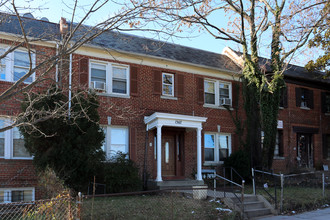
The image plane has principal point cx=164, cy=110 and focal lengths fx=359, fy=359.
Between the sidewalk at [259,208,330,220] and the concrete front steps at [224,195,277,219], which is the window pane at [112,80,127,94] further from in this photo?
the sidewalk at [259,208,330,220]

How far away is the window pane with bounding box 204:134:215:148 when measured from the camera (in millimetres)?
18245

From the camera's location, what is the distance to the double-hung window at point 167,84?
17188mm

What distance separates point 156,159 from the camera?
16422 millimetres

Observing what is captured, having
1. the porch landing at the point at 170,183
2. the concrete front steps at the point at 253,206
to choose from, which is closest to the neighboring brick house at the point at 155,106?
the porch landing at the point at 170,183

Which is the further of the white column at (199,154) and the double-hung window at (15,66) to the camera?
the white column at (199,154)

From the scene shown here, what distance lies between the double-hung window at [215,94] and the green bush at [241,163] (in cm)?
274

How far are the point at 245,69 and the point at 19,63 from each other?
34.9 feet

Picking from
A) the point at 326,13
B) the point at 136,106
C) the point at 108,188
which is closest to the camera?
the point at 108,188

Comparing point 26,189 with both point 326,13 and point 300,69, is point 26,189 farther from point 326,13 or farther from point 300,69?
point 300,69

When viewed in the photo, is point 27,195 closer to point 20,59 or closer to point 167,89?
point 20,59

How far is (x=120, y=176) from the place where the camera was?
43.5ft

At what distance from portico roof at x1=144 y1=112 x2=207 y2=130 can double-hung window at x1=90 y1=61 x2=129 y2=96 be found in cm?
168

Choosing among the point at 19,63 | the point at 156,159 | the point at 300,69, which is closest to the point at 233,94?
the point at 156,159

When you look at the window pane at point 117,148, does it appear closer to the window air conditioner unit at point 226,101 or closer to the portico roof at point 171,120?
the portico roof at point 171,120
